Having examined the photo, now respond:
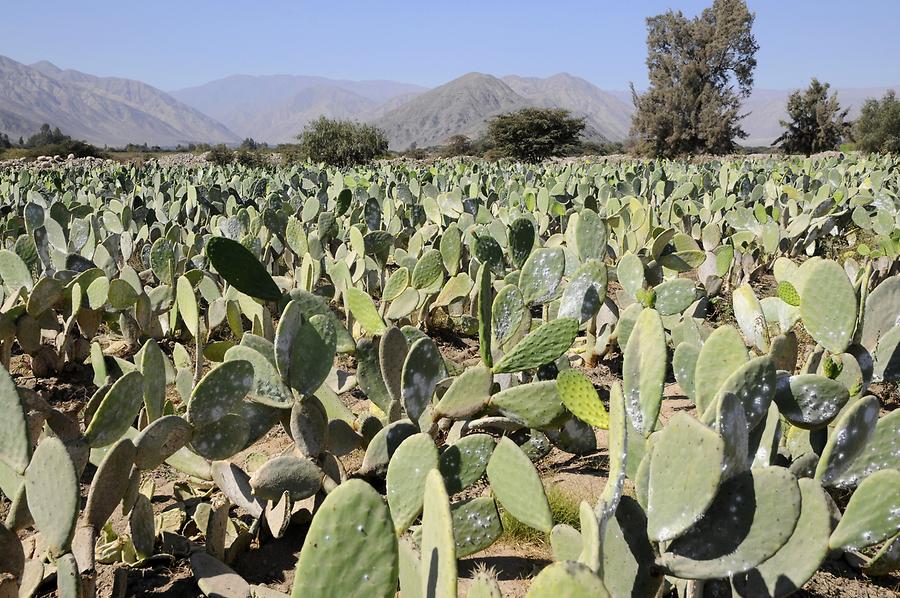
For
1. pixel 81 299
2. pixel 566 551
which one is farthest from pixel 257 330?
pixel 566 551

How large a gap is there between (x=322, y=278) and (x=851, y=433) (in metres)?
3.79

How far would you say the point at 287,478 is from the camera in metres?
1.97

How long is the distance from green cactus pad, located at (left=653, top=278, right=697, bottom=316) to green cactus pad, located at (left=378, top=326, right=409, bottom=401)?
4.79 ft

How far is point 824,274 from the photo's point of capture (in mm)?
2035

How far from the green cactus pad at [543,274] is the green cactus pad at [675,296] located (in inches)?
24.5

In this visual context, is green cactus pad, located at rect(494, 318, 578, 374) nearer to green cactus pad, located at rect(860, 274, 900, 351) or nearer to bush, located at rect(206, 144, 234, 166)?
green cactus pad, located at rect(860, 274, 900, 351)

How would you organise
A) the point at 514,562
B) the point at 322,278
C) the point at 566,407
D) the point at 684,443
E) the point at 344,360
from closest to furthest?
the point at 684,443, the point at 566,407, the point at 514,562, the point at 344,360, the point at 322,278

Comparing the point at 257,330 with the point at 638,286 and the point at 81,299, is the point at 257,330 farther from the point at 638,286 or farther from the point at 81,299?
the point at 638,286

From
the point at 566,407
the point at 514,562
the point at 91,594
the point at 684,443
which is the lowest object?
the point at 514,562

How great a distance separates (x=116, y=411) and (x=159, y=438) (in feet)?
0.41

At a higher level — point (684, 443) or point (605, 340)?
point (684, 443)

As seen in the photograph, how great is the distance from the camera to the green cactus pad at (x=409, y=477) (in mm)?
1562

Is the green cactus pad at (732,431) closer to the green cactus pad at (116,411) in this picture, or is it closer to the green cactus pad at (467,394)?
the green cactus pad at (467,394)

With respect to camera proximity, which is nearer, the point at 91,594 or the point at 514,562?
the point at 91,594
